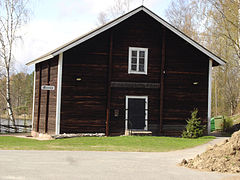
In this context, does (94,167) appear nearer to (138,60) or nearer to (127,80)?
(127,80)

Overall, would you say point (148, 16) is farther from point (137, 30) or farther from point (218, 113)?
point (218, 113)

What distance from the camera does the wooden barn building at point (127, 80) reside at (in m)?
22.9

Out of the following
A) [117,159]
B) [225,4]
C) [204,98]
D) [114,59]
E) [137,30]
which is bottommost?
[117,159]

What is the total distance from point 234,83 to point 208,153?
40.4 m

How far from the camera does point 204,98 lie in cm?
2514

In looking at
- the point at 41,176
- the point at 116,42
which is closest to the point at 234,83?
the point at 116,42

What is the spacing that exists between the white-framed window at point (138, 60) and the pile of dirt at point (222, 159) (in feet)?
38.1

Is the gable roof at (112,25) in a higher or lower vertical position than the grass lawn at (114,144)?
higher

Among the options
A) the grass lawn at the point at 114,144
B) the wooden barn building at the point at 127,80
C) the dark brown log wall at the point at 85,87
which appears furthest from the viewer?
the wooden barn building at the point at 127,80

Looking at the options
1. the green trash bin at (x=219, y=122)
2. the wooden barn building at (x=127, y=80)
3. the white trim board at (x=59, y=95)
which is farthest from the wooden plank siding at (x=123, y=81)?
the green trash bin at (x=219, y=122)

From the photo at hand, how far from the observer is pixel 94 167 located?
38.8 ft

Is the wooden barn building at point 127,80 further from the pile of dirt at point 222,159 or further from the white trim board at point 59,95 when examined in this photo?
the pile of dirt at point 222,159

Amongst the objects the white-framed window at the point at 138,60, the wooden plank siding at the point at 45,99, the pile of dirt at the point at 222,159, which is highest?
the white-framed window at the point at 138,60

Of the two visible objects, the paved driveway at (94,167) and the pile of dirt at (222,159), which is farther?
the pile of dirt at (222,159)
